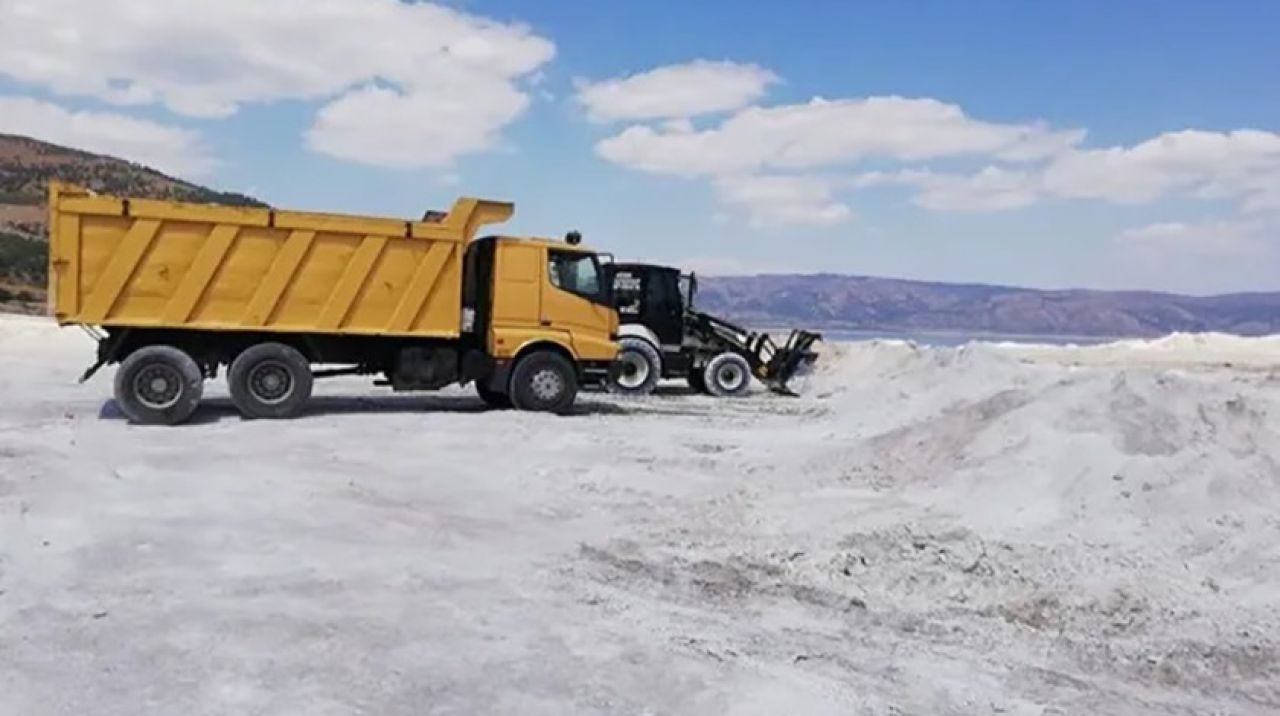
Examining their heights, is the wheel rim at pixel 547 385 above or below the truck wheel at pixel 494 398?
above

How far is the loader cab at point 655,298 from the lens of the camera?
20.4m

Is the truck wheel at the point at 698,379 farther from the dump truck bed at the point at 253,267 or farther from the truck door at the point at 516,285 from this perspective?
the dump truck bed at the point at 253,267

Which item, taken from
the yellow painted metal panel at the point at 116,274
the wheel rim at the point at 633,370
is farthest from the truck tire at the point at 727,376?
the yellow painted metal panel at the point at 116,274

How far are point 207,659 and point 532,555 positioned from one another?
2722 mm

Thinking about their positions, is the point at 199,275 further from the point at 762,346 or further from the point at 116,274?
the point at 762,346

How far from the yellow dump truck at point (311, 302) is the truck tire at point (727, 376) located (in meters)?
5.08

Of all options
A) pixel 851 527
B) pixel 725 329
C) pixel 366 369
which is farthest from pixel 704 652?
pixel 725 329

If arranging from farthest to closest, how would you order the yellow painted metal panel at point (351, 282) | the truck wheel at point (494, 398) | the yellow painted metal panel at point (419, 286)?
the truck wheel at point (494, 398), the yellow painted metal panel at point (419, 286), the yellow painted metal panel at point (351, 282)

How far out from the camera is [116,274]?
13.2 meters

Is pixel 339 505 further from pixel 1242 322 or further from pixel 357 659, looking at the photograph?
pixel 1242 322

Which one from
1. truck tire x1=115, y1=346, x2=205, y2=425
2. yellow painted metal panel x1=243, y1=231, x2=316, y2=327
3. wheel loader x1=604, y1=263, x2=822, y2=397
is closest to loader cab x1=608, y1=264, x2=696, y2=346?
wheel loader x1=604, y1=263, x2=822, y2=397

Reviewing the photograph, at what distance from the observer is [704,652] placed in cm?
557

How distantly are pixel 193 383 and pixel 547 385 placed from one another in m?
4.40

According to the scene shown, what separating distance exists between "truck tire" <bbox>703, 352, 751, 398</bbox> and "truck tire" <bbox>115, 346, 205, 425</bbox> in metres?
9.67
